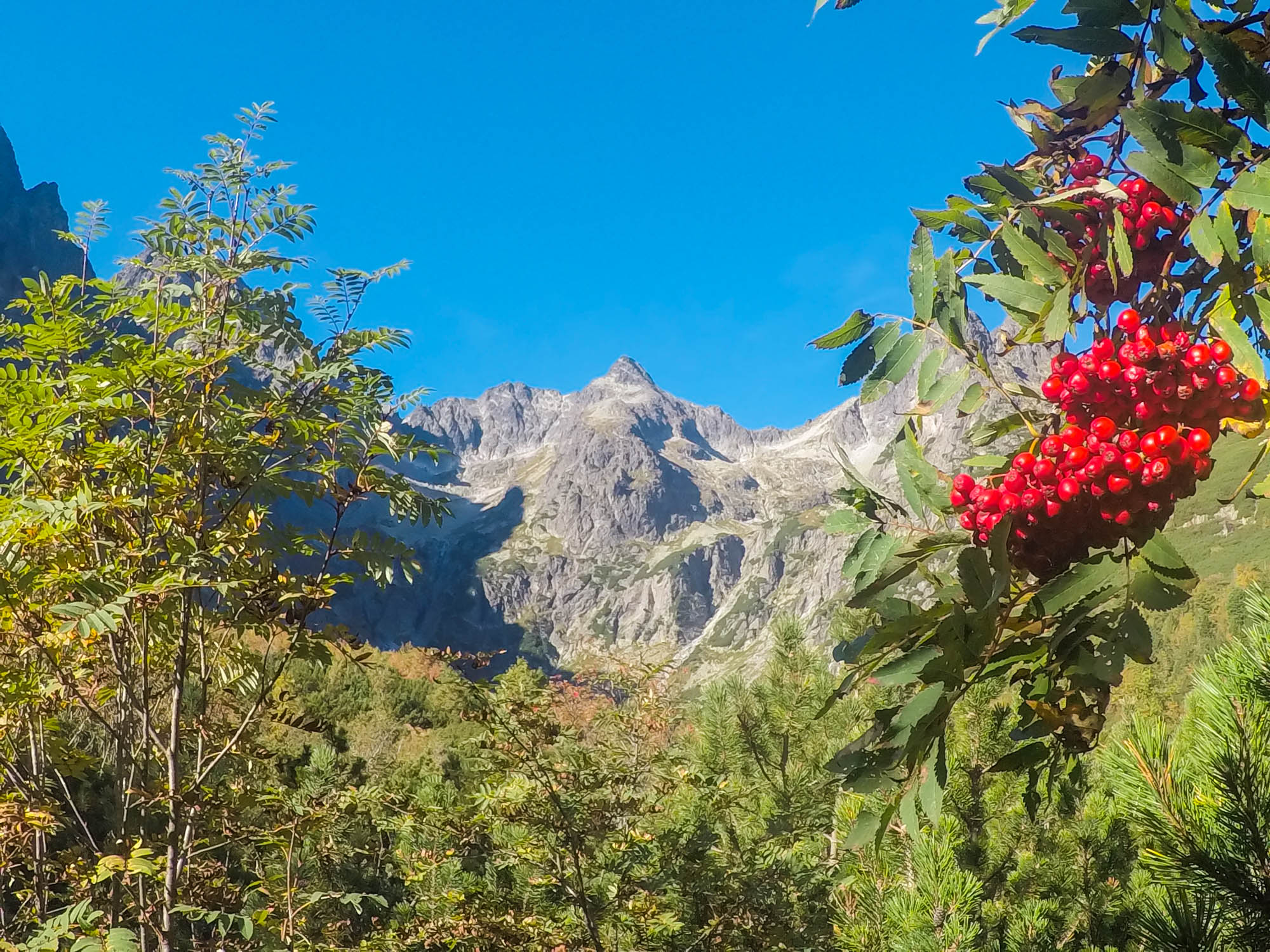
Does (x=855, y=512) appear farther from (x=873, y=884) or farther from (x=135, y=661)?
(x=873, y=884)

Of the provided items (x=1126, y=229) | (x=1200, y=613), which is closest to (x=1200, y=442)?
(x=1126, y=229)

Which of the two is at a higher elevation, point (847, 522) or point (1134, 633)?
point (847, 522)

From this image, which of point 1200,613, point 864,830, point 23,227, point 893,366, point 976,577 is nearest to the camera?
point 976,577

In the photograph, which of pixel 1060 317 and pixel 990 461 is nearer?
pixel 1060 317

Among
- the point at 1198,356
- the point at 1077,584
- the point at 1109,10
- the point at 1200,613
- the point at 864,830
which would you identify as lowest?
the point at 864,830

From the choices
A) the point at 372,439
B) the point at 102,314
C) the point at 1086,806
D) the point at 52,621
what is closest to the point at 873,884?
the point at 1086,806

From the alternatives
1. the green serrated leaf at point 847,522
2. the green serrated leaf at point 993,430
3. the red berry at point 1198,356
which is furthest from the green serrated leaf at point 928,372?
the red berry at point 1198,356

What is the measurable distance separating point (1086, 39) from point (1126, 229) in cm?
31

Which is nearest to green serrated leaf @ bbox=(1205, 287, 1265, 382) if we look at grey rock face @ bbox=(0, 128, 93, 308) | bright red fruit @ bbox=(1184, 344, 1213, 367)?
bright red fruit @ bbox=(1184, 344, 1213, 367)

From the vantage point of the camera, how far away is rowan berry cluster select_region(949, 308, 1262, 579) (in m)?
1.17

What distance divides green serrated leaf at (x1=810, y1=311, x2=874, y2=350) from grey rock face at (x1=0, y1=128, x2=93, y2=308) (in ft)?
329

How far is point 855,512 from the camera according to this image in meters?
1.45

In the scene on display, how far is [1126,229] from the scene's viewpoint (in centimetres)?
129

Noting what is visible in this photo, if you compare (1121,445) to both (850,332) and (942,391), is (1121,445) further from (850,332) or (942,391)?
(850,332)
